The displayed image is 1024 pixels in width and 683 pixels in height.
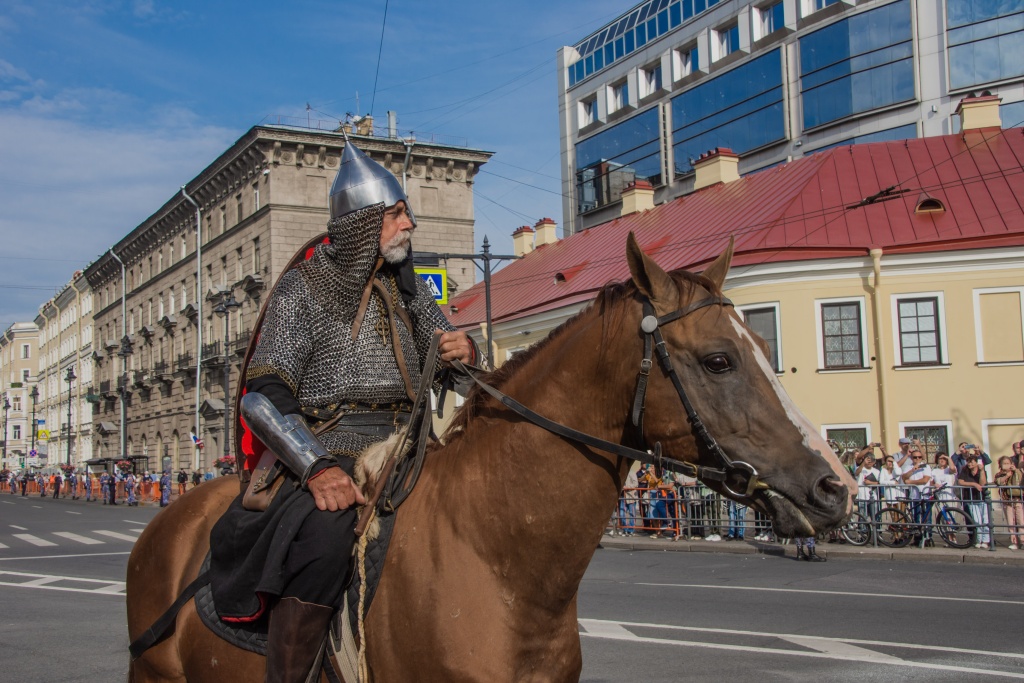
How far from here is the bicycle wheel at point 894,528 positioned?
58.1 feet

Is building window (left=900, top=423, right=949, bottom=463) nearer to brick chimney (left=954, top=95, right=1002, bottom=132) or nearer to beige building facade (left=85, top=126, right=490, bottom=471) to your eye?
brick chimney (left=954, top=95, right=1002, bottom=132)

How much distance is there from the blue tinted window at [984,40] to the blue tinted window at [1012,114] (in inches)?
53.6

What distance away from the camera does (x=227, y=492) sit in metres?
4.60

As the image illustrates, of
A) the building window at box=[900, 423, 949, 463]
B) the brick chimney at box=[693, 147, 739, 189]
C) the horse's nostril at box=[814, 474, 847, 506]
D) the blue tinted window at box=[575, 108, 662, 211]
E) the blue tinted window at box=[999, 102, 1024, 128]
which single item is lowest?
the building window at box=[900, 423, 949, 463]

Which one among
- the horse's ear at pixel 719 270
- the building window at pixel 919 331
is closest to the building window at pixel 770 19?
the building window at pixel 919 331

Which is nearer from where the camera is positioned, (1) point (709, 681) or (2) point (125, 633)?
(1) point (709, 681)

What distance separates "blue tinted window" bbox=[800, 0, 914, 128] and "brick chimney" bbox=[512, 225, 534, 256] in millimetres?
17155

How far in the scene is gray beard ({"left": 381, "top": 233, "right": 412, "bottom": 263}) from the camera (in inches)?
159

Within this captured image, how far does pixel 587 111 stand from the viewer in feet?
232

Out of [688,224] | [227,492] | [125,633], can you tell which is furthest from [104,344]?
[227,492]

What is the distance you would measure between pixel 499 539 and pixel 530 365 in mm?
656

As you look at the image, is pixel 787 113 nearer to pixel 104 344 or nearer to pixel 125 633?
pixel 125 633

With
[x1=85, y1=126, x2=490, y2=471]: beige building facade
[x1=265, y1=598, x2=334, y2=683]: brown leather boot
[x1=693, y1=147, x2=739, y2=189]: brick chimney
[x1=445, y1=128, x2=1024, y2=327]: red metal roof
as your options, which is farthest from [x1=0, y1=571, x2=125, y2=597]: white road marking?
[x1=693, y1=147, x2=739, y2=189]: brick chimney

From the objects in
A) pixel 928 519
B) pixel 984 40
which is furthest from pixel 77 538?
pixel 984 40
